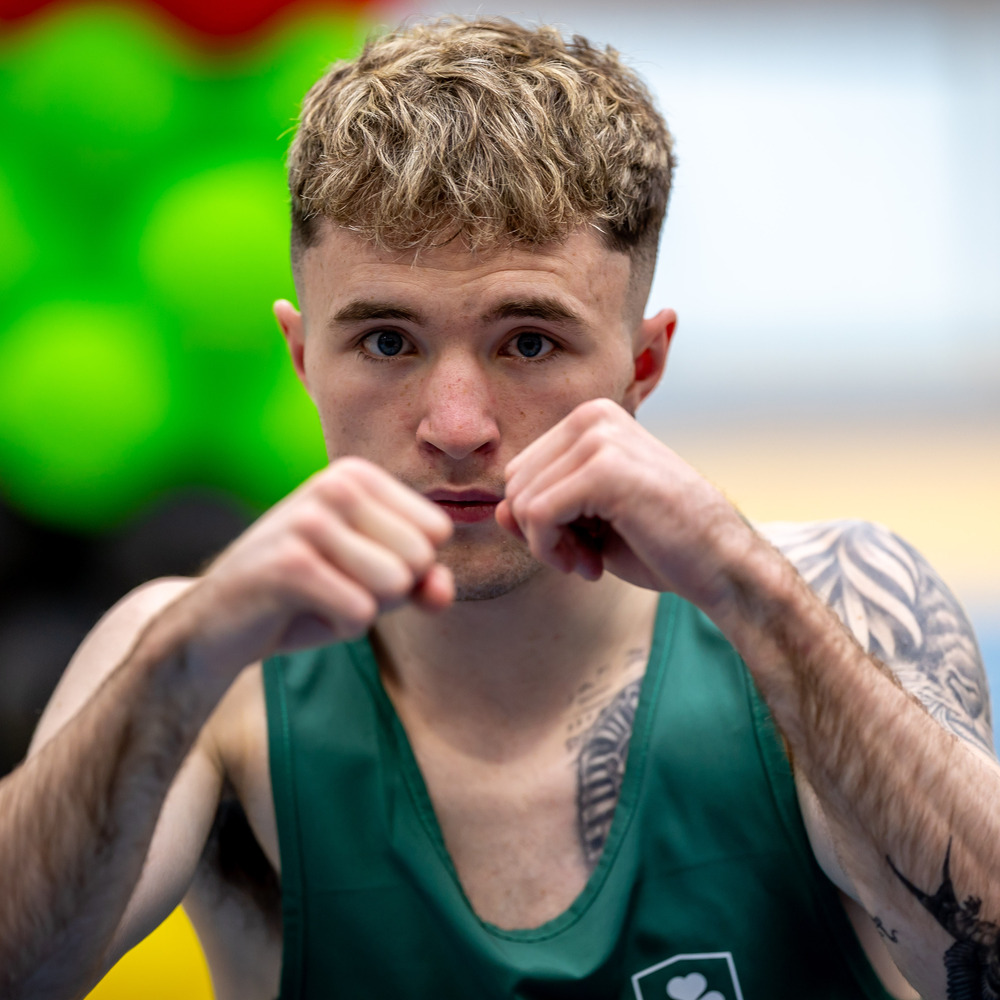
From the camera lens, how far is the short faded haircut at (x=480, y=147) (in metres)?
1.18

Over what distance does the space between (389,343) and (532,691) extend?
42 cm

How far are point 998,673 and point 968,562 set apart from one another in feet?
2.96

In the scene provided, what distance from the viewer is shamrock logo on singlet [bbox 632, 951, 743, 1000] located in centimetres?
123

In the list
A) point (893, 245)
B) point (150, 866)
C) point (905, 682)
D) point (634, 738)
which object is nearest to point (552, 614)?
point (634, 738)

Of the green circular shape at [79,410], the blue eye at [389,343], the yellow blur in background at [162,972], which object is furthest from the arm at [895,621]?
the green circular shape at [79,410]

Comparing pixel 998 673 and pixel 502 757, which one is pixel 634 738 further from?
pixel 998 673

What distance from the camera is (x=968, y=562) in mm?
4852

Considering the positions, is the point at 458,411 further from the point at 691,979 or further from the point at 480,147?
the point at 691,979

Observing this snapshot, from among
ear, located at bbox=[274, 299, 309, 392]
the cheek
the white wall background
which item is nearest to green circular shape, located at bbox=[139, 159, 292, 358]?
ear, located at bbox=[274, 299, 309, 392]

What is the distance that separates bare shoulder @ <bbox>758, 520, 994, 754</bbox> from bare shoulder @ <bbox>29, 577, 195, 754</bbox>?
69cm

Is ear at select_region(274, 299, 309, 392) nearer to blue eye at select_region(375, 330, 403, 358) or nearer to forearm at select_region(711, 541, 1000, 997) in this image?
blue eye at select_region(375, 330, 403, 358)

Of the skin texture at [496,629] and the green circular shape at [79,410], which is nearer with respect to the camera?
the skin texture at [496,629]

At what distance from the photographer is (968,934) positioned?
40.0 inches

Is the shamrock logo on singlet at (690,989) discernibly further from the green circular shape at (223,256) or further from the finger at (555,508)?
the green circular shape at (223,256)
